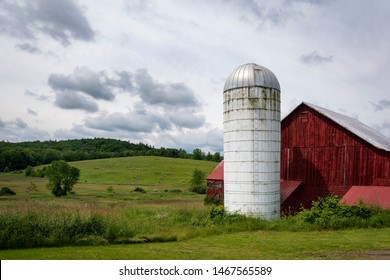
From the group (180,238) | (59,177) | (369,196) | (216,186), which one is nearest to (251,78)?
(369,196)

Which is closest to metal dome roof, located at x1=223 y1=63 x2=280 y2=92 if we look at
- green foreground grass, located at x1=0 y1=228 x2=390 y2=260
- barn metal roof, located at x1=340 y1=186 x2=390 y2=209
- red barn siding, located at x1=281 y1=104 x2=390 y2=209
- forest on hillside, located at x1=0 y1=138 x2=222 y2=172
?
red barn siding, located at x1=281 y1=104 x2=390 y2=209

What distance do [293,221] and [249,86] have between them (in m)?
7.65

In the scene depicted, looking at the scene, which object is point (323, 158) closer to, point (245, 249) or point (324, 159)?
point (324, 159)

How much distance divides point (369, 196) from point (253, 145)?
7.29m

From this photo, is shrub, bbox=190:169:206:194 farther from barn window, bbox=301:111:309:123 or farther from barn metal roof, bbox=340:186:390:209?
barn metal roof, bbox=340:186:390:209

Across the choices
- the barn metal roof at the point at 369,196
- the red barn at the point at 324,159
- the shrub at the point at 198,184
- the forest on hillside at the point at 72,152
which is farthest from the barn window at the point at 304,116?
the forest on hillside at the point at 72,152

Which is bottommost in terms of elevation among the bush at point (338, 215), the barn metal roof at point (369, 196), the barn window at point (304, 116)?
the bush at point (338, 215)

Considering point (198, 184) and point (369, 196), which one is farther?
point (198, 184)

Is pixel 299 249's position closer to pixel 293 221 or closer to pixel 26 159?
pixel 293 221

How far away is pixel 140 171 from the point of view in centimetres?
8156

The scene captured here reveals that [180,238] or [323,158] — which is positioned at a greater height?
[323,158]

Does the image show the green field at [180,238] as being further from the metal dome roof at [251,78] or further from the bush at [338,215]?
the metal dome roof at [251,78]

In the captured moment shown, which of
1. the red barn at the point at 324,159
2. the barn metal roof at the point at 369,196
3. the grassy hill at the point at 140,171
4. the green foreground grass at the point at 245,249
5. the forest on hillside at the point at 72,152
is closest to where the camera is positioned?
the green foreground grass at the point at 245,249

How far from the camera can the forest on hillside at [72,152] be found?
80375mm
